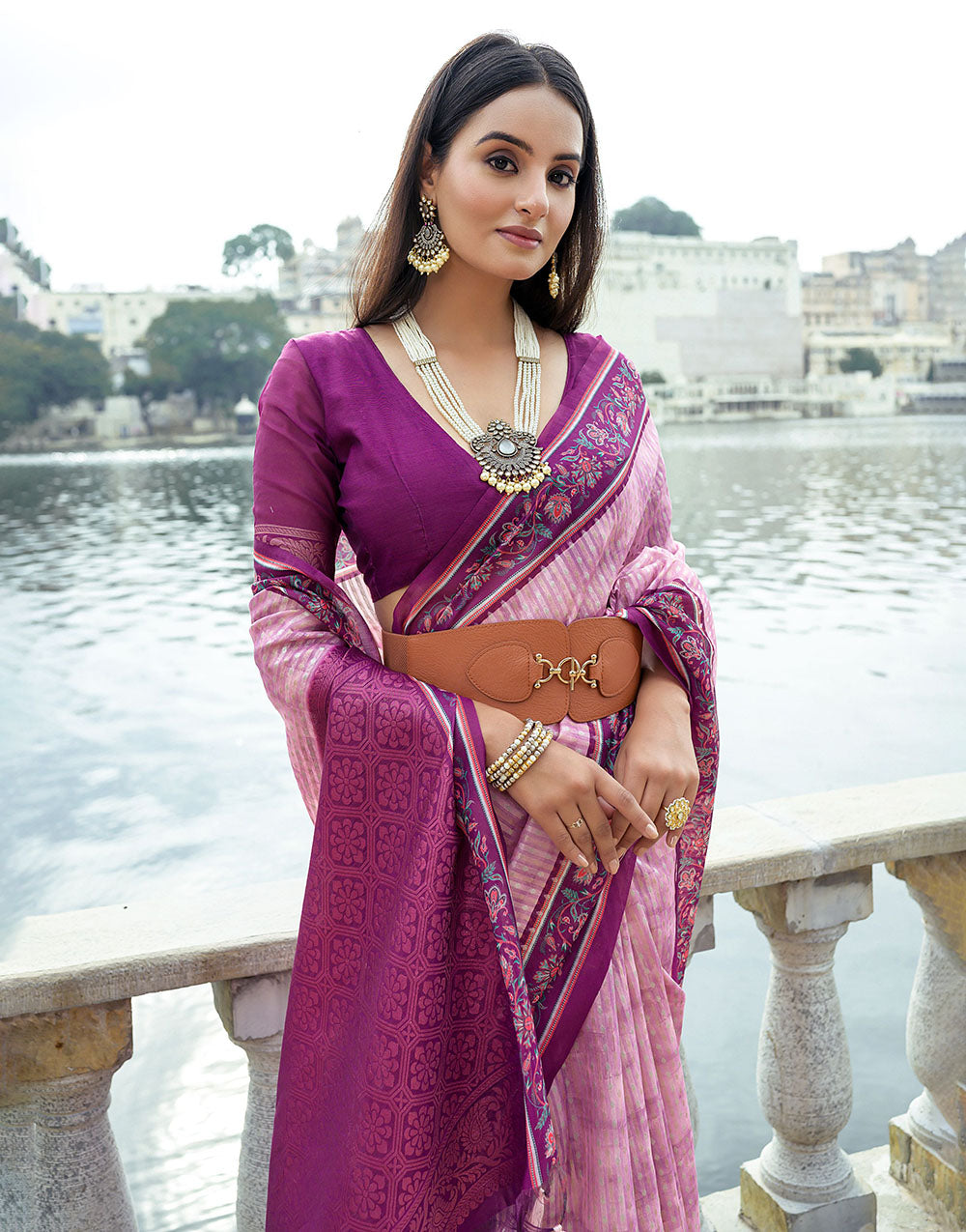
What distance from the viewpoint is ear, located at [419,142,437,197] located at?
921mm

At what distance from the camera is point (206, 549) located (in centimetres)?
1525

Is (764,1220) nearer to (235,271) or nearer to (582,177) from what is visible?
(582,177)

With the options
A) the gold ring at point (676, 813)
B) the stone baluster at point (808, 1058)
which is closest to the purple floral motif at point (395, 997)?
the gold ring at point (676, 813)

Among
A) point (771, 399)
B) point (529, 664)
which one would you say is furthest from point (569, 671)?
point (771, 399)

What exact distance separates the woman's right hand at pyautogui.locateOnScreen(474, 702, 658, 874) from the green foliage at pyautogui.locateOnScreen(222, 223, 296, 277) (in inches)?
821

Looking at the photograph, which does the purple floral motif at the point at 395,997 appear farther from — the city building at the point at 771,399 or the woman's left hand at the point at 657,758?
the city building at the point at 771,399

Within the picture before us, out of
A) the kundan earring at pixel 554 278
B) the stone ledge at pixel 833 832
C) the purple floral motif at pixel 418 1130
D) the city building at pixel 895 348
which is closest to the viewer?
the purple floral motif at pixel 418 1130

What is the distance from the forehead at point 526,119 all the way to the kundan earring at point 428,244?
7 cm

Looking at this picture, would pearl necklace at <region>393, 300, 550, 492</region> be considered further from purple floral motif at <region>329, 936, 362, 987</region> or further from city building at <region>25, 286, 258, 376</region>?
city building at <region>25, 286, 258, 376</region>

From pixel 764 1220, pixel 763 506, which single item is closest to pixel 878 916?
pixel 764 1220

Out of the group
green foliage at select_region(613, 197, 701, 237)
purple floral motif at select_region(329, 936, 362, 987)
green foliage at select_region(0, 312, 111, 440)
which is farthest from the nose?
green foliage at select_region(613, 197, 701, 237)

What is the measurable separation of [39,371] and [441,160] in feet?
51.8

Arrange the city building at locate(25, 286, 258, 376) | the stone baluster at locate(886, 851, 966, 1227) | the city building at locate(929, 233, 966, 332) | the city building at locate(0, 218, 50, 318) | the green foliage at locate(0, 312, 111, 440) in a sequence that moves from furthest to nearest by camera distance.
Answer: the city building at locate(929, 233, 966, 332) → the city building at locate(25, 286, 258, 376) → the city building at locate(0, 218, 50, 318) → the green foliage at locate(0, 312, 111, 440) → the stone baluster at locate(886, 851, 966, 1227)

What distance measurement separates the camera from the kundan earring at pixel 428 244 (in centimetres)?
94
